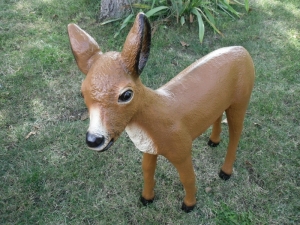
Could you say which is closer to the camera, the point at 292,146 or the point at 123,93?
the point at 123,93

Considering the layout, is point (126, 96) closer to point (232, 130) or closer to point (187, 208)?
point (232, 130)

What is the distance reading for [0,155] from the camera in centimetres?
278

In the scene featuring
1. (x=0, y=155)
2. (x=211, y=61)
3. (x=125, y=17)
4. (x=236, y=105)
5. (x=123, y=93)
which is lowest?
(x=0, y=155)

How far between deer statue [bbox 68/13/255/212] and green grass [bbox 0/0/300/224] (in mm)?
283

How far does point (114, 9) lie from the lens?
14.0 ft

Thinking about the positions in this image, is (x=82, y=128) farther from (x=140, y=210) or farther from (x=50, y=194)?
(x=140, y=210)

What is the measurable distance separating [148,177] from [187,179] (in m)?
0.32

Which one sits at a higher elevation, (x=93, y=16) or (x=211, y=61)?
(x=211, y=61)

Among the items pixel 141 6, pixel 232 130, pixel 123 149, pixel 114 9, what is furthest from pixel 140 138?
pixel 114 9

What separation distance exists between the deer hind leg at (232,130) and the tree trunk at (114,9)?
2.65 metres

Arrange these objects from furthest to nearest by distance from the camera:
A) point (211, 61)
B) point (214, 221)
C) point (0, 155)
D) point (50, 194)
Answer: point (0, 155) → point (50, 194) → point (214, 221) → point (211, 61)

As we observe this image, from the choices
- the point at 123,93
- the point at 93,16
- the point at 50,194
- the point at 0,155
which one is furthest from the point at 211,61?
the point at 93,16

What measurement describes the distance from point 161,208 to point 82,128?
3.73 ft

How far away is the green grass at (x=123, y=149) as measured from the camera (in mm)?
2381
